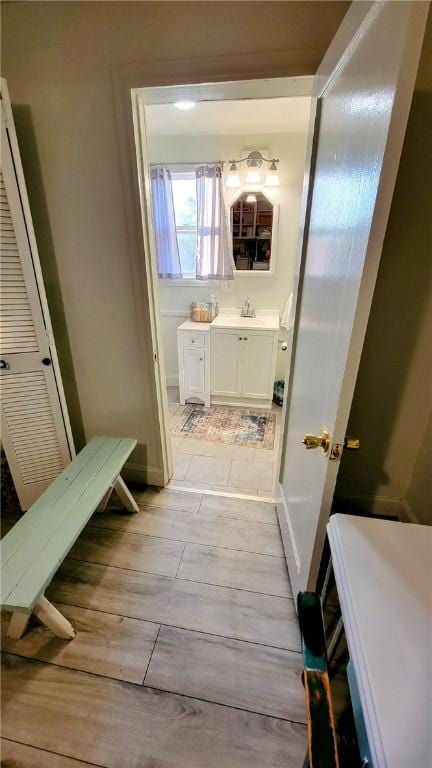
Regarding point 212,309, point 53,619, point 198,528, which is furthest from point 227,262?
point 53,619

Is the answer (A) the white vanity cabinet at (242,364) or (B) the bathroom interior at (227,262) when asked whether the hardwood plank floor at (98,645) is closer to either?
(B) the bathroom interior at (227,262)

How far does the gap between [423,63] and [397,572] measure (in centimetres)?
162

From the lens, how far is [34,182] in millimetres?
1473

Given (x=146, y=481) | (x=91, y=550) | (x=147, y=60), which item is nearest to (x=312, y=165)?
(x=147, y=60)

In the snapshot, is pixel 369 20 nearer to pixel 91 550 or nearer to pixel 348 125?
pixel 348 125

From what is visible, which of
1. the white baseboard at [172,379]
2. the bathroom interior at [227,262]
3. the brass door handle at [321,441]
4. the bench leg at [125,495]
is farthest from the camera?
the white baseboard at [172,379]

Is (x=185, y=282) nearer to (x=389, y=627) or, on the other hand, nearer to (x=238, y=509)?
(x=238, y=509)

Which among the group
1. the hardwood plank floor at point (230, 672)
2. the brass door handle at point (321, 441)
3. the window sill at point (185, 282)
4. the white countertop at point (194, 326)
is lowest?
the hardwood plank floor at point (230, 672)

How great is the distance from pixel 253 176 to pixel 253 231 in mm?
453

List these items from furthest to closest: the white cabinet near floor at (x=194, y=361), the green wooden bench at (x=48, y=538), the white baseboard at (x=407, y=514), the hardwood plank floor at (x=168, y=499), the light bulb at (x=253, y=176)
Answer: the white cabinet near floor at (x=194, y=361)
the light bulb at (x=253, y=176)
the hardwood plank floor at (x=168, y=499)
the white baseboard at (x=407, y=514)
the green wooden bench at (x=48, y=538)

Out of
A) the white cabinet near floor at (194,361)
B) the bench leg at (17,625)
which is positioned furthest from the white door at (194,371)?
the bench leg at (17,625)

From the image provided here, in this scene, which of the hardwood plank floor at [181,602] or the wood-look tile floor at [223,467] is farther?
the wood-look tile floor at [223,467]

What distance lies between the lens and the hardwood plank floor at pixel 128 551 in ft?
4.97

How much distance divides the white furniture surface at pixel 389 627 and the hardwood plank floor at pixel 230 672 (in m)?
0.65
